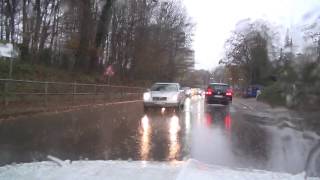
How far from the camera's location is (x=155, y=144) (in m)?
12.7

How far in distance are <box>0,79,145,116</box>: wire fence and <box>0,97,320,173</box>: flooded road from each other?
360 cm

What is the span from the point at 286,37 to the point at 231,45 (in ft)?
267

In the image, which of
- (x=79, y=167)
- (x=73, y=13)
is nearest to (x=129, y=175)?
(x=79, y=167)

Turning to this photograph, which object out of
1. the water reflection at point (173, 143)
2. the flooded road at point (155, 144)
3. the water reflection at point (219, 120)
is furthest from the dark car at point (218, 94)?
the water reflection at point (173, 143)

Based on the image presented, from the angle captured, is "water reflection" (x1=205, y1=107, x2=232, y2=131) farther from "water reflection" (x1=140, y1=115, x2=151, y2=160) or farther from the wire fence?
the wire fence

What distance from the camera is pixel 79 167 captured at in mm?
7523

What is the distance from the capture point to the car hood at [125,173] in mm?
6673

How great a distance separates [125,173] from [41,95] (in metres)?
19.0

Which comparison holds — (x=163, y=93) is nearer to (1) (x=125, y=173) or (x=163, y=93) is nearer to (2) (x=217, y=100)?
(2) (x=217, y=100)

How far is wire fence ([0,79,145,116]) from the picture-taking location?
21594mm

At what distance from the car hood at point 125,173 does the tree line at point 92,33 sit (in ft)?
76.6

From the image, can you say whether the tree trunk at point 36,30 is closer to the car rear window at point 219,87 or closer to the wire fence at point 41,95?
the wire fence at point 41,95

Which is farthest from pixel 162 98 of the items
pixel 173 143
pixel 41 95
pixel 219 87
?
pixel 173 143

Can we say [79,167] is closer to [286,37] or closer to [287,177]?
[287,177]
